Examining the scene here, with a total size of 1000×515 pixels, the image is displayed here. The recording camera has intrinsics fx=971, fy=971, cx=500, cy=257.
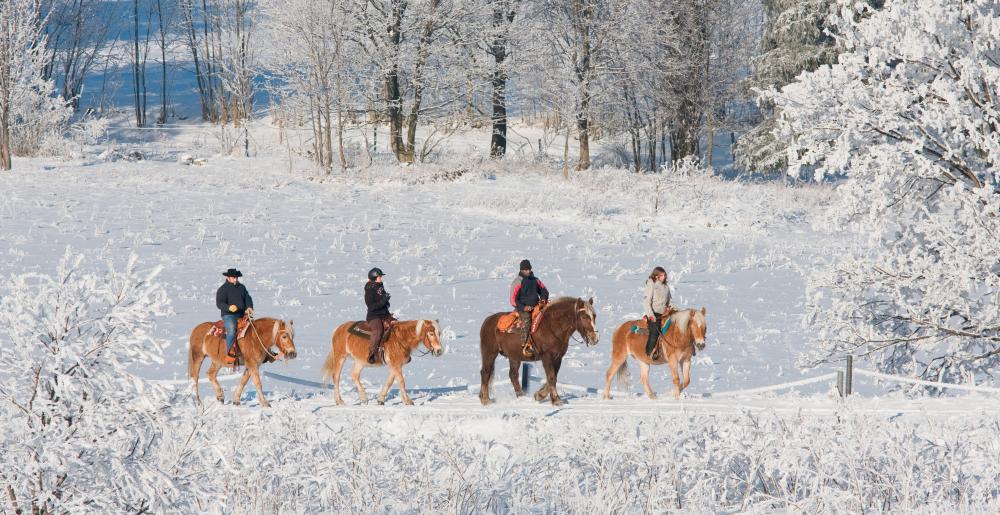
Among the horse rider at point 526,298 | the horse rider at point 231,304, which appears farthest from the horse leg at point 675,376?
the horse rider at point 231,304

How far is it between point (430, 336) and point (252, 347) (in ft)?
8.69

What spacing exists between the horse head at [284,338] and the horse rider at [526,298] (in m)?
3.15

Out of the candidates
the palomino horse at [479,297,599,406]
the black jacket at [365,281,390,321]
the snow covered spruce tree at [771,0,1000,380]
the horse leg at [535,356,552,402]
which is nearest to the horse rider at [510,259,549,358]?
the palomino horse at [479,297,599,406]

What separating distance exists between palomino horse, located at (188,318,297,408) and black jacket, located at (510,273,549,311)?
318cm

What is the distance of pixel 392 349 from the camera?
13922mm

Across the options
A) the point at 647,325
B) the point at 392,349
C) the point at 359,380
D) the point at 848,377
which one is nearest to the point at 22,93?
the point at 359,380

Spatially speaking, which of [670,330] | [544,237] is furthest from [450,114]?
[670,330]

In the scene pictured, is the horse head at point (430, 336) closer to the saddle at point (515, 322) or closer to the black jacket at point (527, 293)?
the saddle at point (515, 322)

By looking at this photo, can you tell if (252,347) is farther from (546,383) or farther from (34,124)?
(34,124)

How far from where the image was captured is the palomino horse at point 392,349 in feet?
44.4

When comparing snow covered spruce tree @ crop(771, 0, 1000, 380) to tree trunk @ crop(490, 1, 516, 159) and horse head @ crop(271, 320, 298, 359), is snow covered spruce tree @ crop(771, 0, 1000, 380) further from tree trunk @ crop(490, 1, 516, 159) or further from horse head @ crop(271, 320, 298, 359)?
tree trunk @ crop(490, 1, 516, 159)

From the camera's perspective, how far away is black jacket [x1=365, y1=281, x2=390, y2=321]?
1410 centimetres

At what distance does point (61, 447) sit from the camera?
182 inches

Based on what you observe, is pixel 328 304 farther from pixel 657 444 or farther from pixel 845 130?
pixel 657 444
